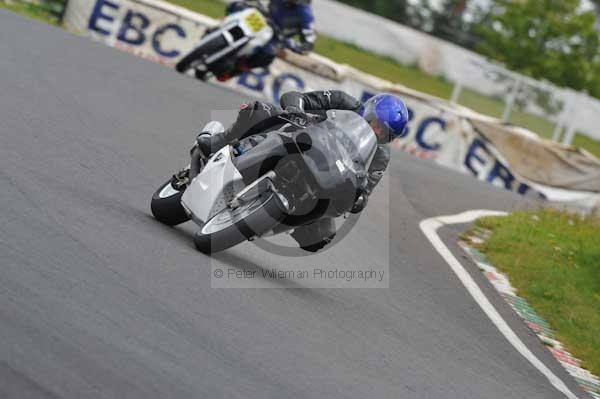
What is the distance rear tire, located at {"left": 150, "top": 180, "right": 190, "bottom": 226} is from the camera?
841 cm

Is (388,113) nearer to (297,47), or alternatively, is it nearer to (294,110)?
(294,110)

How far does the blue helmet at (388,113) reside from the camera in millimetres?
8055

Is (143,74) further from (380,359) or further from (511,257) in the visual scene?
(380,359)

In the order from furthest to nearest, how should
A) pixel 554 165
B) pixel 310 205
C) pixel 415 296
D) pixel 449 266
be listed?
pixel 554 165, pixel 449 266, pixel 415 296, pixel 310 205

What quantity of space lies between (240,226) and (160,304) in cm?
153

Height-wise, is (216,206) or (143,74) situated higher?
(216,206)

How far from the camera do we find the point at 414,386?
6.69 m

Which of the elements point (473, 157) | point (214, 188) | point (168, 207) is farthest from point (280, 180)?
point (473, 157)

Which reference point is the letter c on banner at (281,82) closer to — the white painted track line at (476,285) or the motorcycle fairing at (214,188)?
the white painted track line at (476,285)

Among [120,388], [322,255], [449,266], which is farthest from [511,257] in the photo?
[120,388]

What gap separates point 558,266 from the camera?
40.5 feet

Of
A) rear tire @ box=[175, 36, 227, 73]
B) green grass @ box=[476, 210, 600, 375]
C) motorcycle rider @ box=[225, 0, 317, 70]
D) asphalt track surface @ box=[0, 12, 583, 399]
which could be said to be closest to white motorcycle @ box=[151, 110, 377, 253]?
asphalt track surface @ box=[0, 12, 583, 399]

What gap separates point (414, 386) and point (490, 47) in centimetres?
3353

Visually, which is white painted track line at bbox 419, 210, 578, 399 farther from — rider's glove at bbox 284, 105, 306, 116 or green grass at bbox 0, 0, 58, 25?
green grass at bbox 0, 0, 58, 25
